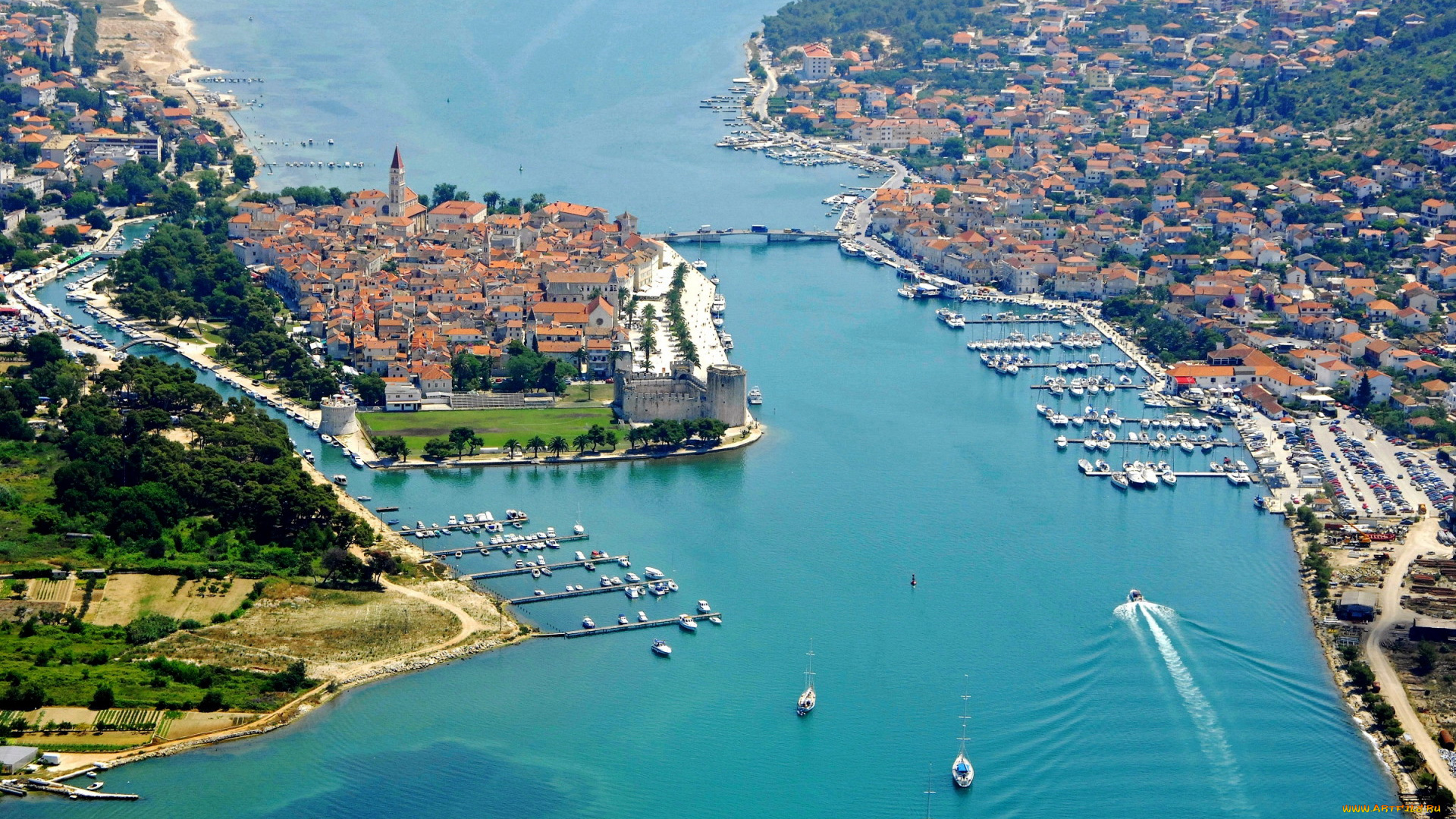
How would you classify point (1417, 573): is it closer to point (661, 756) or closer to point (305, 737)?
point (661, 756)

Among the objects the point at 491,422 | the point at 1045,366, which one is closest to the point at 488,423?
the point at 491,422

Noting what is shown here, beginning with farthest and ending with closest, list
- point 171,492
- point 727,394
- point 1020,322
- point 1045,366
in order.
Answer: point 1020,322
point 1045,366
point 727,394
point 171,492

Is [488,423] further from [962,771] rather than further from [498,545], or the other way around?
[962,771]

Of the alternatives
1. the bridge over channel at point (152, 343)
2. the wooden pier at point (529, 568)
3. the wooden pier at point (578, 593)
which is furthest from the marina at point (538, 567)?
the bridge over channel at point (152, 343)

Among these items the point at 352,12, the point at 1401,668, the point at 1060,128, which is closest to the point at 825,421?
the point at 1401,668

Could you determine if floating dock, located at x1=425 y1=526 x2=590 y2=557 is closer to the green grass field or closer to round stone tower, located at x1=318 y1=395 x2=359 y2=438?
the green grass field

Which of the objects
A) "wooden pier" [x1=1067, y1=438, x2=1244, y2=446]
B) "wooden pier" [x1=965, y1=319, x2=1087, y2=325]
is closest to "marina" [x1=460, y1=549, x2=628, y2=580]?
"wooden pier" [x1=1067, y1=438, x2=1244, y2=446]
